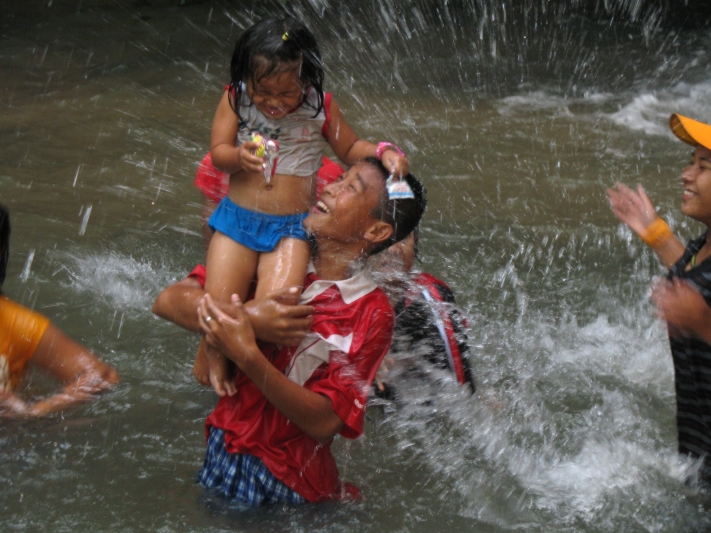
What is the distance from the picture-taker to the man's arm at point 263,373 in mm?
2459

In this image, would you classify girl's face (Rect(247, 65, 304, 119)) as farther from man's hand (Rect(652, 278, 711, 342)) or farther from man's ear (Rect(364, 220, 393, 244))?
man's hand (Rect(652, 278, 711, 342))

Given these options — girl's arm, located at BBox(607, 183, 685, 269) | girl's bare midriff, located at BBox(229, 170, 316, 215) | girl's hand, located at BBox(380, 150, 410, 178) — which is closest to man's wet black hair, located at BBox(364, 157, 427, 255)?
girl's hand, located at BBox(380, 150, 410, 178)

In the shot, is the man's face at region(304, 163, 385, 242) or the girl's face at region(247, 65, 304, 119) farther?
the girl's face at region(247, 65, 304, 119)

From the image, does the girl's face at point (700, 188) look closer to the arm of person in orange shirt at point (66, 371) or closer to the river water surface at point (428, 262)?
Answer: the river water surface at point (428, 262)

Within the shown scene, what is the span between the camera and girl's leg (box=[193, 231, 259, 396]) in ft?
9.51

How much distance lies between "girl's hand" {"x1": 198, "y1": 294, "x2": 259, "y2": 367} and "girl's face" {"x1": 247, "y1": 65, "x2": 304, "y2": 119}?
850 millimetres

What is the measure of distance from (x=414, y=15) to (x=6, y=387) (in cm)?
1018

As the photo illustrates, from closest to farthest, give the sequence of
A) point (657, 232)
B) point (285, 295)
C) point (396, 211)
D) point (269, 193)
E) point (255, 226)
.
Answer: point (285, 295) → point (396, 211) → point (255, 226) → point (269, 193) → point (657, 232)

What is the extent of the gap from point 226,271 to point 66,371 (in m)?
0.64

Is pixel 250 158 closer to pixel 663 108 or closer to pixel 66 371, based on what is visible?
pixel 66 371

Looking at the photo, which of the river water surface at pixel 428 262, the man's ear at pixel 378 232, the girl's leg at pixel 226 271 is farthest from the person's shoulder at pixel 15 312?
the man's ear at pixel 378 232

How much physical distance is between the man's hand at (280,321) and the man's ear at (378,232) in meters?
0.35

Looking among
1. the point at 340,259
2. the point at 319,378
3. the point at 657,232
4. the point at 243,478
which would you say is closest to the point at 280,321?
the point at 319,378

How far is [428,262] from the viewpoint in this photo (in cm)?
520
